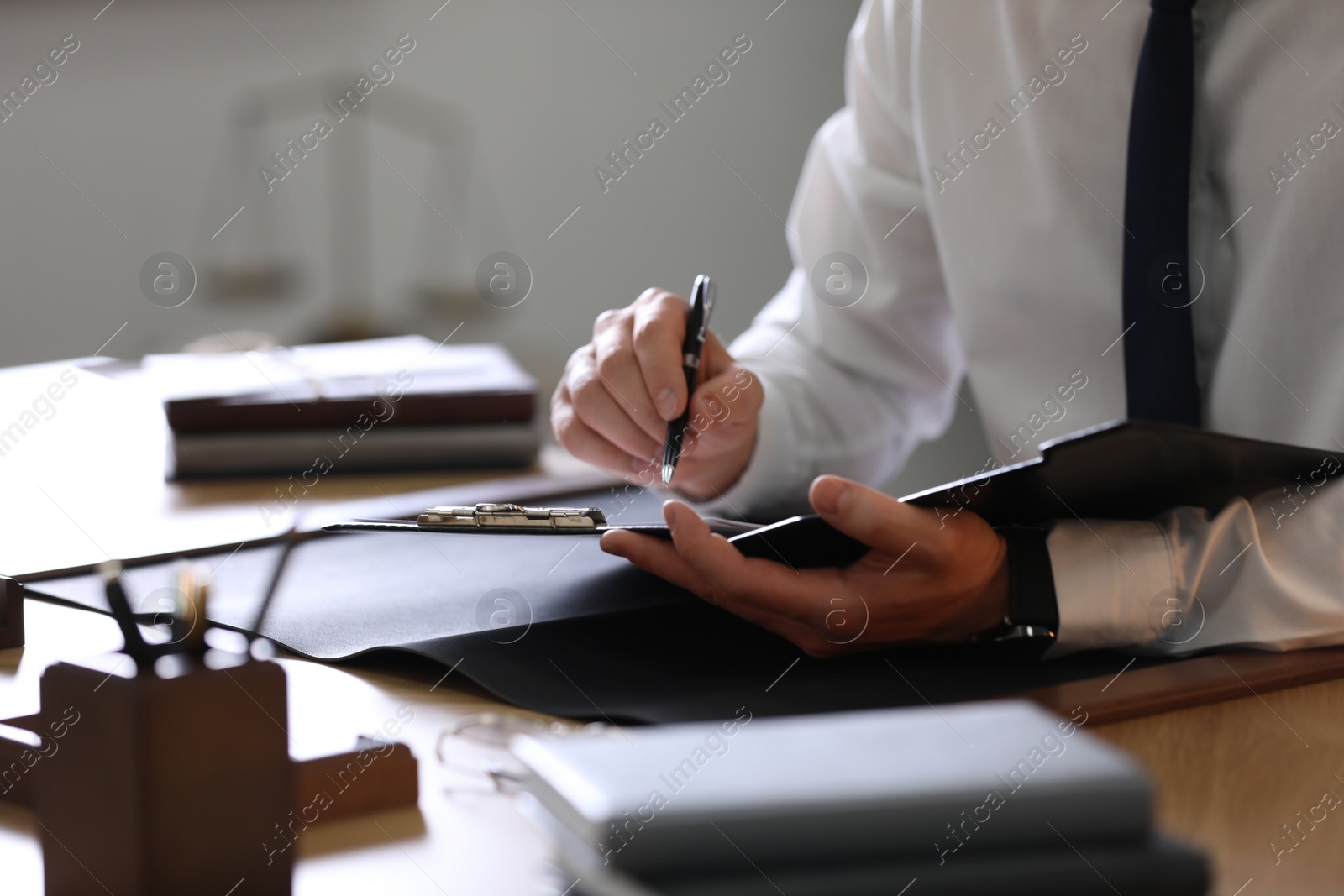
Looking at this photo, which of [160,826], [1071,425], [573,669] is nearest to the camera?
[160,826]

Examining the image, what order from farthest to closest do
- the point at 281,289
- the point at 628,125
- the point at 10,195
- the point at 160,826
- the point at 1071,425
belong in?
the point at 628,125 < the point at 281,289 < the point at 10,195 < the point at 1071,425 < the point at 160,826

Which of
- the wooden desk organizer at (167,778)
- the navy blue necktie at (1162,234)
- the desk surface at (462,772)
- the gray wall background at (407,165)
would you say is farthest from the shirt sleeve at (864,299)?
the gray wall background at (407,165)

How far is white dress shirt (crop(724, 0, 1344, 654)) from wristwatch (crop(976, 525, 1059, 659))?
1 centimetres

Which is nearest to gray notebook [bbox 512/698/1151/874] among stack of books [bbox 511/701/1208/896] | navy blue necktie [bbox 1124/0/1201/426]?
stack of books [bbox 511/701/1208/896]

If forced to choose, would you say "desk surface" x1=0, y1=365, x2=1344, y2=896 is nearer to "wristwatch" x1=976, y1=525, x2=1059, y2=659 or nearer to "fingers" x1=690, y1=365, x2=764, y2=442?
"wristwatch" x1=976, y1=525, x2=1059, y2=659

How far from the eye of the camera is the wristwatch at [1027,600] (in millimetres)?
889

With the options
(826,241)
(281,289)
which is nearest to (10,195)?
(281,289)

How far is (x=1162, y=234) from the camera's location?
1083mm

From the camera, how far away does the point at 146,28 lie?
3146 mm

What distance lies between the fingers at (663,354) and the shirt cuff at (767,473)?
19cm

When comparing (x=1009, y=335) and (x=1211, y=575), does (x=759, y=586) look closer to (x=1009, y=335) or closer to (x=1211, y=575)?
(x=1211, y=575)

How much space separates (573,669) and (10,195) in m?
2.81

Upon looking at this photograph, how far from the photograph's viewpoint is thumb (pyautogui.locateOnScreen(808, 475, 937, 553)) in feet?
2.74

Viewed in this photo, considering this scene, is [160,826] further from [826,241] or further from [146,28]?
[146,28]
